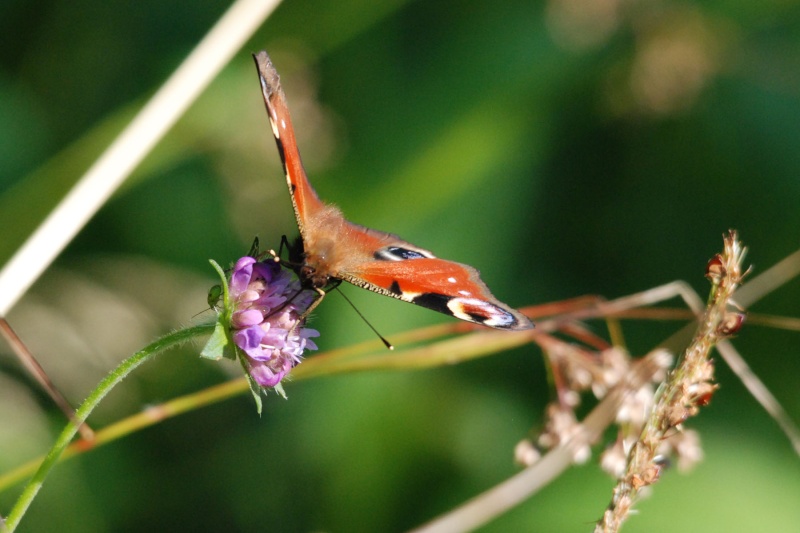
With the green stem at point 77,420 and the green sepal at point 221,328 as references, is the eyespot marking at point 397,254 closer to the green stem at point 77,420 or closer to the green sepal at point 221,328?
the green sepal at point 221,328

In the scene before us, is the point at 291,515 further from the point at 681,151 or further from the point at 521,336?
the point at 681,151

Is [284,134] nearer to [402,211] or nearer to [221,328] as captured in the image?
[221,328]

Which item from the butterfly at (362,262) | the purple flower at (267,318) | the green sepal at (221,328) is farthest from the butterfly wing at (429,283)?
the green sepal at (221,328)

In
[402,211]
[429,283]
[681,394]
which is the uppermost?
[402,211]

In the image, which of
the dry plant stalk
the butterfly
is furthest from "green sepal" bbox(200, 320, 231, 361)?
the dry plant stalk

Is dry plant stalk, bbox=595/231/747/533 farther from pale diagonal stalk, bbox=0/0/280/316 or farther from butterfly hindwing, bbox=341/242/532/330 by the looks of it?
pale diagonal stalk, bbox=0/0/280/316

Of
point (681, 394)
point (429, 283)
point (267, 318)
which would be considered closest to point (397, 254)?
point (429, 283)
